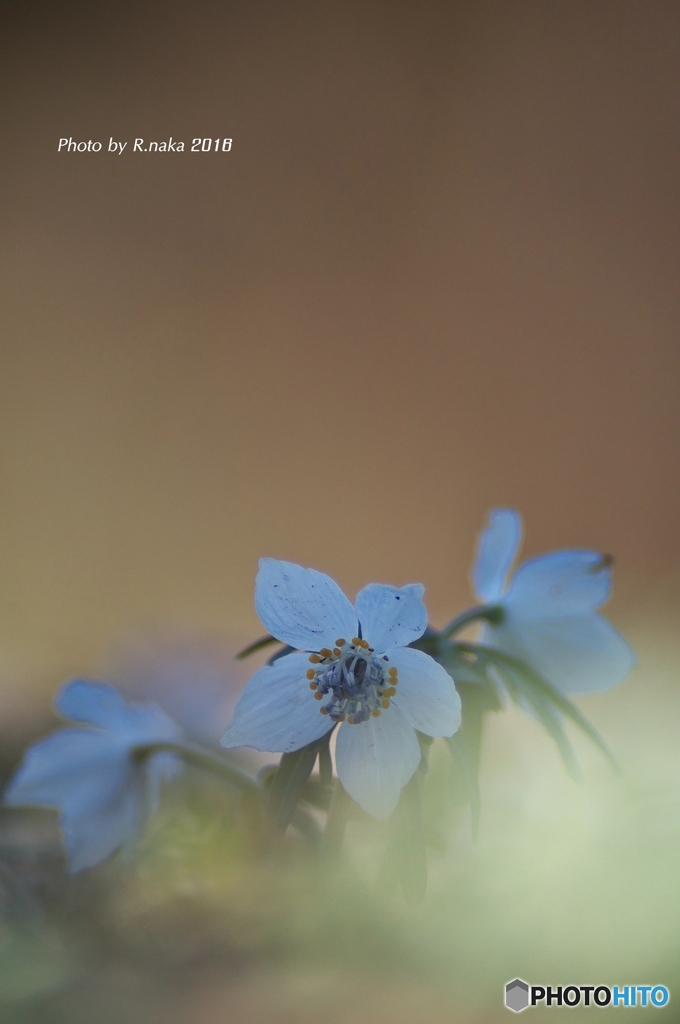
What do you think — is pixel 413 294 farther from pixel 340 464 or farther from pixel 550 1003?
pixel 550 1003

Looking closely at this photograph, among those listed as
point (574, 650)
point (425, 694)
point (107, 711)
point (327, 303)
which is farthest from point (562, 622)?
point (327, 303)

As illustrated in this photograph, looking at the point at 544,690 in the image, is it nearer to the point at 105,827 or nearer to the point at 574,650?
the point at 574,650

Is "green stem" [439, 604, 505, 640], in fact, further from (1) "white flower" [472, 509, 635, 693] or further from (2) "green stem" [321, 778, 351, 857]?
(2) "green stem" [321, 778, 351, 857]

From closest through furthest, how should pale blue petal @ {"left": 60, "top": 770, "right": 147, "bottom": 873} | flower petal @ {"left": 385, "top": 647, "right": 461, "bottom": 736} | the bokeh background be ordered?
flower petal @ {"left": 385, "top": 647, "right": 461, "bottom": 736} < pale blue petal @ {"left": 60, "top": 770, "right": 147, "bottom": 873} < the bokeh background

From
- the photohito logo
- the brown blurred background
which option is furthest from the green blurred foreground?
the brown blurred background

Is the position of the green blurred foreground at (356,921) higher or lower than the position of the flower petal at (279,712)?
lower

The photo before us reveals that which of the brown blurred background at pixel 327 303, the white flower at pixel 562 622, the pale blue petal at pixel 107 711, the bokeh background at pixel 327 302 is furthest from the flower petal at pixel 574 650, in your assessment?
the brown blurred background at pixel 327 303

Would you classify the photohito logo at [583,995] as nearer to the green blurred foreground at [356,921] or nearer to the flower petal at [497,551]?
the green blurred foreground at [356,921]
